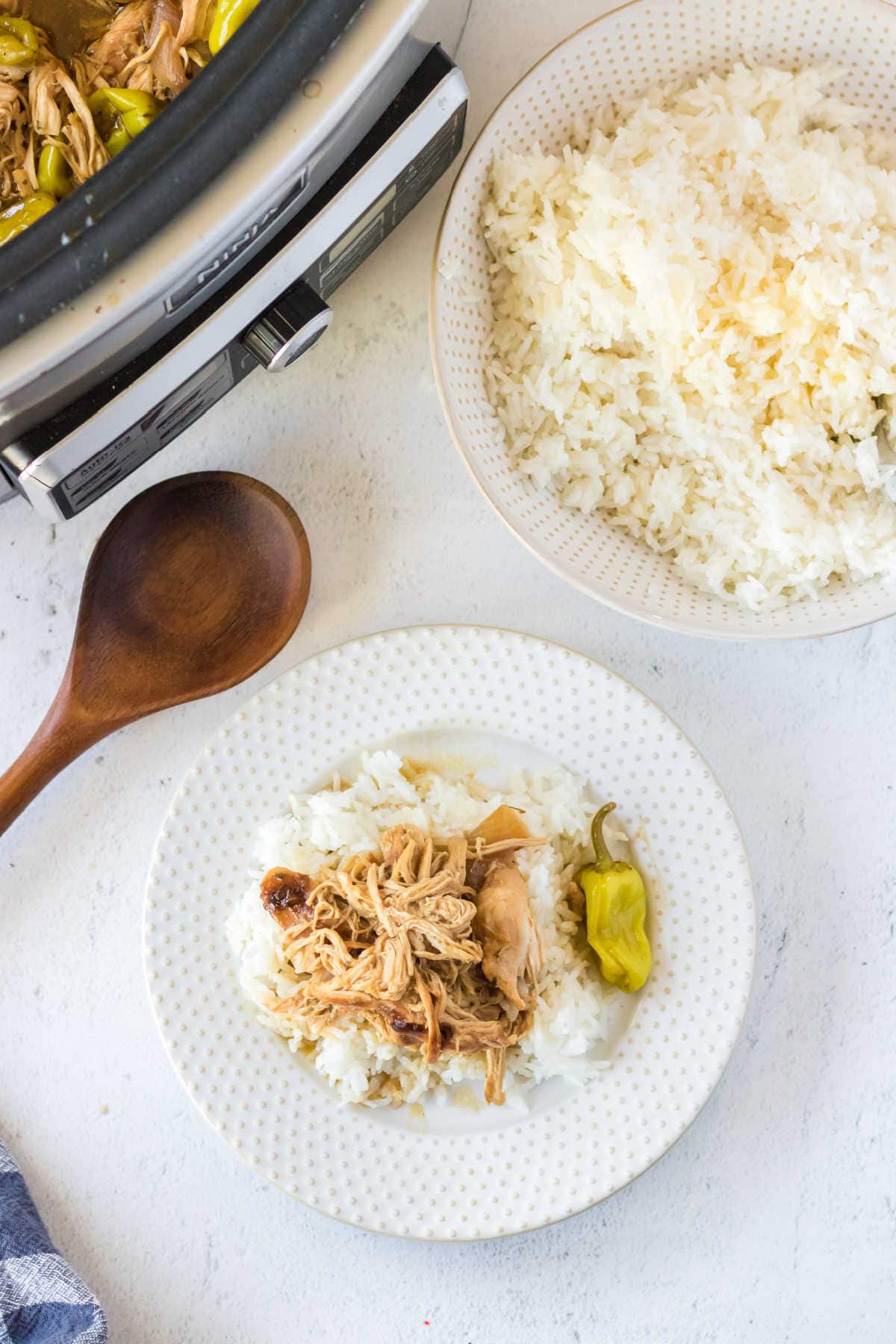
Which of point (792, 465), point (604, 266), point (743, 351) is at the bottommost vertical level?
point (792, 465)

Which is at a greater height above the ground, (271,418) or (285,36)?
(285,36)

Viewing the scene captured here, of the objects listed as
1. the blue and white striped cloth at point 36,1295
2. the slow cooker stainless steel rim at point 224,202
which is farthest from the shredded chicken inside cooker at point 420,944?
the slow cooker stainless steel rim at point 224,202

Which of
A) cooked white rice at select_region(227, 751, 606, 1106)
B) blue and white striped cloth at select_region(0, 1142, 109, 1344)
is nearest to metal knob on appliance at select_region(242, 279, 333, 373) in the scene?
cooked white rice at select_region(227, 751, 606, 1106)

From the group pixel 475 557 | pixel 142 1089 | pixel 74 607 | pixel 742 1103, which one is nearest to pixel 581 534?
pixel 475 557

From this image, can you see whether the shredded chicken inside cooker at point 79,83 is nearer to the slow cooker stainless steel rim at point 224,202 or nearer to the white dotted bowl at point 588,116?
the slow cooker stainless steel rim at point 224,202

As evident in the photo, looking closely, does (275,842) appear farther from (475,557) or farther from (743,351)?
(743,351)

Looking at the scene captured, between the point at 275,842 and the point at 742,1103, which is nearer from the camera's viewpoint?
the point at 275,842
